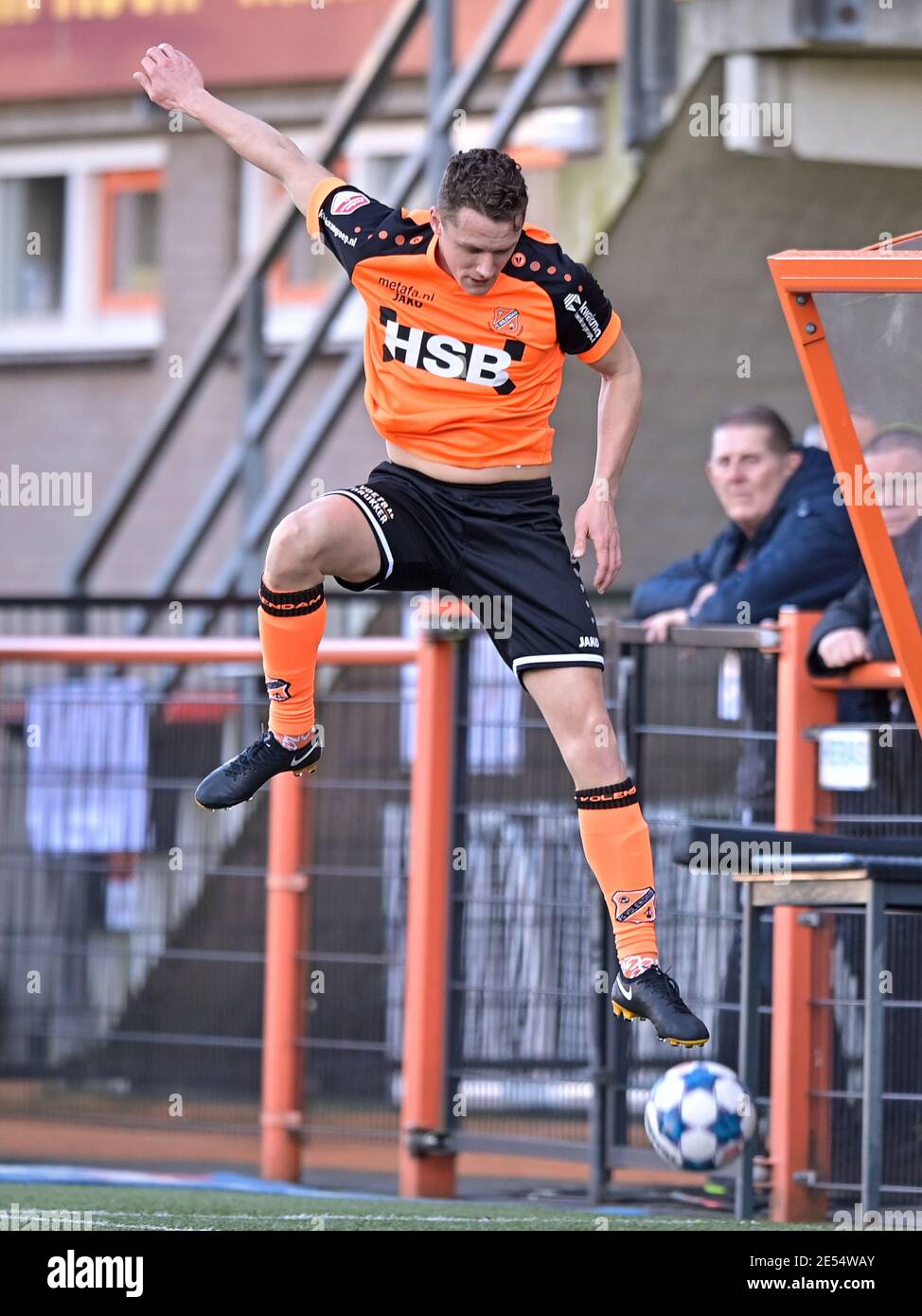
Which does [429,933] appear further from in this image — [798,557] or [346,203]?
[346,203]

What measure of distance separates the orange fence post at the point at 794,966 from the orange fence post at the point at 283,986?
2.04 m

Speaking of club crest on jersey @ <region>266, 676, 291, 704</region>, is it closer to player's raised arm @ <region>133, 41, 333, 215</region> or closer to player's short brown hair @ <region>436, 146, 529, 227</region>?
player's raised arm @ <region>133, 41, 333, 215</region>

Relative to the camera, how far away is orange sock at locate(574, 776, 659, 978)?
22.3 ft

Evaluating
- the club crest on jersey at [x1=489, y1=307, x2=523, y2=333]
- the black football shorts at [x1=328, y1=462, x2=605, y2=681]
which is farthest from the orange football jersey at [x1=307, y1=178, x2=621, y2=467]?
the black football shorts at [x1=328, y1=462, x2=605, y2=681]

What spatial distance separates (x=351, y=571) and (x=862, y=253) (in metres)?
1.57

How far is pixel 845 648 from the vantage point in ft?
27.6

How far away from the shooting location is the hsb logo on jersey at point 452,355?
6.71 metres

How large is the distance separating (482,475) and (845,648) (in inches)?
78.9

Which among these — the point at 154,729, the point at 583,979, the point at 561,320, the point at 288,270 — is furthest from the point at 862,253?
the point at 288,270

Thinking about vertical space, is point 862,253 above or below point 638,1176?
above

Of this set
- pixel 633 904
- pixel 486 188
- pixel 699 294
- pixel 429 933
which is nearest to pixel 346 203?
pixel 486 188

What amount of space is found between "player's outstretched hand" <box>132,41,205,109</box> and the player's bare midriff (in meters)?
1.11

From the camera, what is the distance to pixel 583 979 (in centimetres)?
910

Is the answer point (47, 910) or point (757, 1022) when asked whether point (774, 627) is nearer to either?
point (757, 1022)
